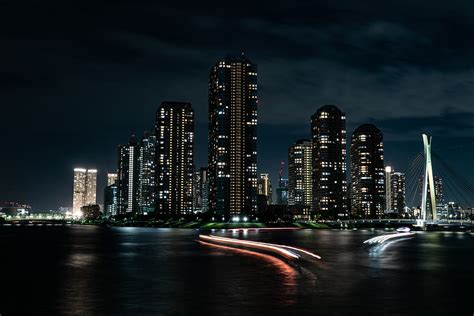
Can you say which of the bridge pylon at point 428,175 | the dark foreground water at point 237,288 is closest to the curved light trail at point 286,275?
the dark foreground water at point 237,288

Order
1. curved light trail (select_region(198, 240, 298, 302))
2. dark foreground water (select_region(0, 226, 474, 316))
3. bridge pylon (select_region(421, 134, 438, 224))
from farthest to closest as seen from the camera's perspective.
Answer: bridge pylon (select_region(421, 134, 438, 224))
curved light trail (select_region(198, 240, 298, 302))
dark foreground water (select_region(0, 226, 474, 316))

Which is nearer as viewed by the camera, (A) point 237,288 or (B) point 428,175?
(A) point 237,288

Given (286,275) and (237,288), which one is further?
(286,275)

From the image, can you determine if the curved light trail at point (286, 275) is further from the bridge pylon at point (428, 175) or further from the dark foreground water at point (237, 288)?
the bridge pylon at point (428, 175)

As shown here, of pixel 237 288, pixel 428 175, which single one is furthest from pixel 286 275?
pixel 428 175

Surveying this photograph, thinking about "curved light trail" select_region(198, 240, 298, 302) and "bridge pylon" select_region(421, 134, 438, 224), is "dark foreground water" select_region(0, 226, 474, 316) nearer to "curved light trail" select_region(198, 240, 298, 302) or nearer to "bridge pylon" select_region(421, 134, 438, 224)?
"curved light trail" select_region(198, 240, 298, 302)

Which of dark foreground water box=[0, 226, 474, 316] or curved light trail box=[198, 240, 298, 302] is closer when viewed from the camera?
dark foreground water box=[0, 226, 474, 316]

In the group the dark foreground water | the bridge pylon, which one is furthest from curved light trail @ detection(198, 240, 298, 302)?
the bridge pylon

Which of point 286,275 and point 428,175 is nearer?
point 286,275

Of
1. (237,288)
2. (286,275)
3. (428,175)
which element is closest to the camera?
(237,288)

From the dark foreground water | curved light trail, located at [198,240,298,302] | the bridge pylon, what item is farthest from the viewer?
the bridge pylon

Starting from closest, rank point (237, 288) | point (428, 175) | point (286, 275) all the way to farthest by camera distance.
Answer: point (237, 288)
point (286, 275)
point (428, 175)

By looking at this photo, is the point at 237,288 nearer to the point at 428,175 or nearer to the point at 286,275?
the point at 286,275

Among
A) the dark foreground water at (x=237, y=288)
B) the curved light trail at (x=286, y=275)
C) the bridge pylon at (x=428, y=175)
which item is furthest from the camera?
the bridge pylon at (x=428, y=175)
